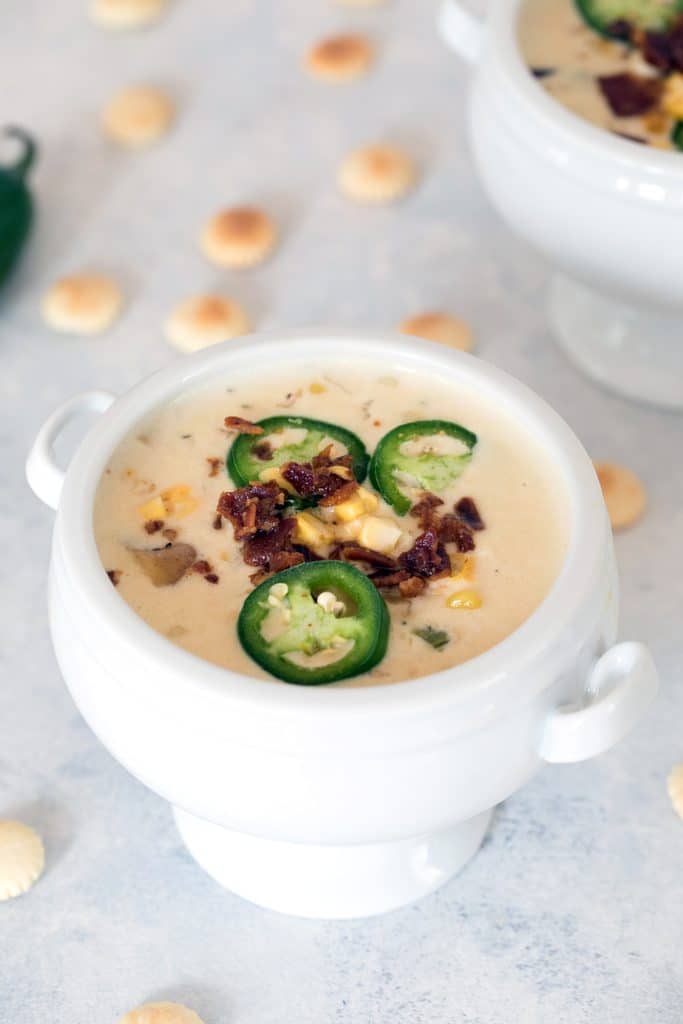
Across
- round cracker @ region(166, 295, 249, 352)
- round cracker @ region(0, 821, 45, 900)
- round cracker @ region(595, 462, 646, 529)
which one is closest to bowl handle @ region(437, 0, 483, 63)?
round cracker @ region(166, 295, 249, 352)

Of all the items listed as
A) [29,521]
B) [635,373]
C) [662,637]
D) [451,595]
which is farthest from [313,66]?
[451,595]

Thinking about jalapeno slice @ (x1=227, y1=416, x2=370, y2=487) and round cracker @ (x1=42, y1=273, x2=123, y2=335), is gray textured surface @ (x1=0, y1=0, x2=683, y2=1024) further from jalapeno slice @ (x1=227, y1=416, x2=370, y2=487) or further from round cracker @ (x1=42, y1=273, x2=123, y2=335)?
jalapeno slice @ (x1=227, y1=416, x2=370, y2=487)

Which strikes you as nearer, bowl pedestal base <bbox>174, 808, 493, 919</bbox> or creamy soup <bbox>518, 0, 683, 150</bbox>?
bowl pedestal base <bbox>174, 808, 493, 919</bbox>

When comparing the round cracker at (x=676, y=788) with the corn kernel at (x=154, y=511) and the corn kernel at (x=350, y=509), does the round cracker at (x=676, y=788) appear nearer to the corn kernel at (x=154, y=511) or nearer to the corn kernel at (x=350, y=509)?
the corn kernel at (x=350, y=509)

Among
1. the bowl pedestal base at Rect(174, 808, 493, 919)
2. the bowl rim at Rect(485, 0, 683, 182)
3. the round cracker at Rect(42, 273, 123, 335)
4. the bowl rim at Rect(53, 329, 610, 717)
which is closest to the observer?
the bowl rim at Rect(53, 329, 610, 717)

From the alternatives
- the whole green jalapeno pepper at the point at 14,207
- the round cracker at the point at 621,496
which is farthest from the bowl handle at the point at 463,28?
the whole green jalapeno pepper at the point at 14,207

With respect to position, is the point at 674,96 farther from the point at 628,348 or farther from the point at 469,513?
the point at 469,513

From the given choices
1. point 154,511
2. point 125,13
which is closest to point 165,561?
point 154,511

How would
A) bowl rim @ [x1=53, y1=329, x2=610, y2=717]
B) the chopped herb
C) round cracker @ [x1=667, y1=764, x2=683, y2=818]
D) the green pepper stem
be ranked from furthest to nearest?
the green pepper stem, round cracker @ [x1=667, y1=764, x2=683, y2=818], the chopped herb, bowl rim @ [x1=53, y1=329, x2=610, y2=717]
